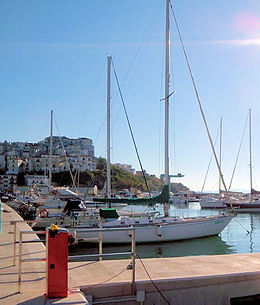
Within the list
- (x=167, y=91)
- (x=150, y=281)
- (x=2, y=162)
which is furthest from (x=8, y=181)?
(x=150, y=281)

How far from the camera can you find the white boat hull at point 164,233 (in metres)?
21.0

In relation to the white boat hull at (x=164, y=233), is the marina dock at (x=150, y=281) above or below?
above

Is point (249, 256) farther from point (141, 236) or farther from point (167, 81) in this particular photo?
point (167, 81)

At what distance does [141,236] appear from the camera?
69.9ft

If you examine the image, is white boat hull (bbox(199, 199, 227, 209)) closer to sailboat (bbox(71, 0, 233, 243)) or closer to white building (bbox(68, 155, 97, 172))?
sailboat (bbox(71, 0, 233, 243))

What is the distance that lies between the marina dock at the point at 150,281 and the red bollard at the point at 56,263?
178 mm

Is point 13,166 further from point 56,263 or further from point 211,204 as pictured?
point 56,263

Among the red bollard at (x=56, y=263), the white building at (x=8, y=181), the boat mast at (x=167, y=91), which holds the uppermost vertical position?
the boat mast at (x=167, y=91)

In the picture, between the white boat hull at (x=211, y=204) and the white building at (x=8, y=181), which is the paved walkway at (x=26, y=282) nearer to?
the white boat hull at (x=211, y=204)

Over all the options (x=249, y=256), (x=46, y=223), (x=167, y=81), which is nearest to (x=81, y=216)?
(x=46, y=223)

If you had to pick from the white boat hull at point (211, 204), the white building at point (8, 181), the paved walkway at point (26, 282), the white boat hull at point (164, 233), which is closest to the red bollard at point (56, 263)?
A: the paved walkway at point (26, 282)

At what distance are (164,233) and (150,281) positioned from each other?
14976 mm

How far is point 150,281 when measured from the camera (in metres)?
6.94

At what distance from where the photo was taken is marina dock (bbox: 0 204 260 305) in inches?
253
